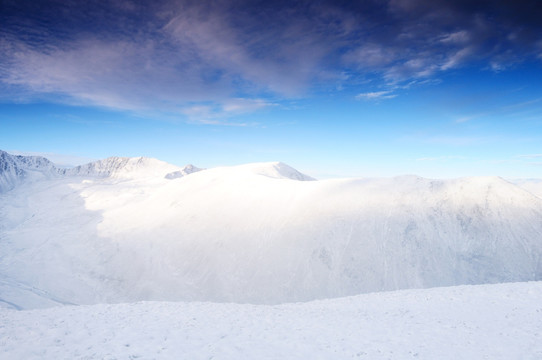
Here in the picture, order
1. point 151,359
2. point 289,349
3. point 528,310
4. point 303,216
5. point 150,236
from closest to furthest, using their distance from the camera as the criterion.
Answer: point 151,359
point 289,349
point 528,310
point 303,216
point 150,236

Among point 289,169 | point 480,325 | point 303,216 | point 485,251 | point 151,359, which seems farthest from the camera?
point 289,169

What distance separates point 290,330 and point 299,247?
1480 inches

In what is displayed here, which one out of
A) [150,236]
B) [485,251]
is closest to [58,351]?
[485,251]

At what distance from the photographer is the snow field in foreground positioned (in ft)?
37.8

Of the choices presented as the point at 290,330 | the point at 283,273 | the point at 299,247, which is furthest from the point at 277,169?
the point at 290,330

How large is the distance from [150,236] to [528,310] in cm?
6698

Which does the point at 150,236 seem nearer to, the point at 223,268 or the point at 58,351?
the point at 223,268

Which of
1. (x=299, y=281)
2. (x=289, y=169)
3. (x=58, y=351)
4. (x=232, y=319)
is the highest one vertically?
(x=289, y=169)

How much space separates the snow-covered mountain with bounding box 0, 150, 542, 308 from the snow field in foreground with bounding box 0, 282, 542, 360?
1042 inches

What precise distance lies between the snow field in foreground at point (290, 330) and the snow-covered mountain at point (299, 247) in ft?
86.9

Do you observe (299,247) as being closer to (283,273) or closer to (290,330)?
(283,273)

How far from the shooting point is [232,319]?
51.3 feet

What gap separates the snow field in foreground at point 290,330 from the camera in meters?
11.5

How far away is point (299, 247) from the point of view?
2016 inches
